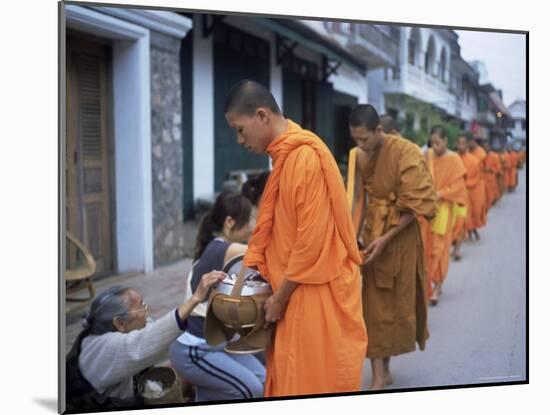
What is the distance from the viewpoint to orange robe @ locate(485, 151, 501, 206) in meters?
4.79

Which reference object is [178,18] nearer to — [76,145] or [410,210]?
[76,145]

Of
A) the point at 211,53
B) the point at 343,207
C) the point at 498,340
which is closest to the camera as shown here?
the point at 343,207

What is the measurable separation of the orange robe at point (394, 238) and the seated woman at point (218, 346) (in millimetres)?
733

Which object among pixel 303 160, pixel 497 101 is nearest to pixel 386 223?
pixel 303 160

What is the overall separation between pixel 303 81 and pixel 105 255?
155 centimetres

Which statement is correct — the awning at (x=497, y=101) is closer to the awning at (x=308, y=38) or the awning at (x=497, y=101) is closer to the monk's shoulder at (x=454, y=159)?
the monk's shoulder at (x=454, y=159)

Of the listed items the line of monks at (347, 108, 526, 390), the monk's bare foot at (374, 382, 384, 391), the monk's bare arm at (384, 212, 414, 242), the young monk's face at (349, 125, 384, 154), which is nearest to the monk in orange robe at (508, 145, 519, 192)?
the line of monks at (347, 108, 526, 390)

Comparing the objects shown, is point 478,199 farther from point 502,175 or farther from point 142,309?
point 142,309

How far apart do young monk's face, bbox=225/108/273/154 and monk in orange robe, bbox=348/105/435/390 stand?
762mm

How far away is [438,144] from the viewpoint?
4.68 meters

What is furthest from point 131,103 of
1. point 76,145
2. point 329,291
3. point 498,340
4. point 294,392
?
point 498,340

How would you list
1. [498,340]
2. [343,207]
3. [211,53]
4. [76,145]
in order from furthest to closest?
[498,340], [211,53], [76,145], [343,207]

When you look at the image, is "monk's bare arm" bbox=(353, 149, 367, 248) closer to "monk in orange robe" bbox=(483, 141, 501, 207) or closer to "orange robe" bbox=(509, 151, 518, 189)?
"monk in orange robe" bbox=(483, 141, 501, 207)

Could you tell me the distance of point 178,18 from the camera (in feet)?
13.4
